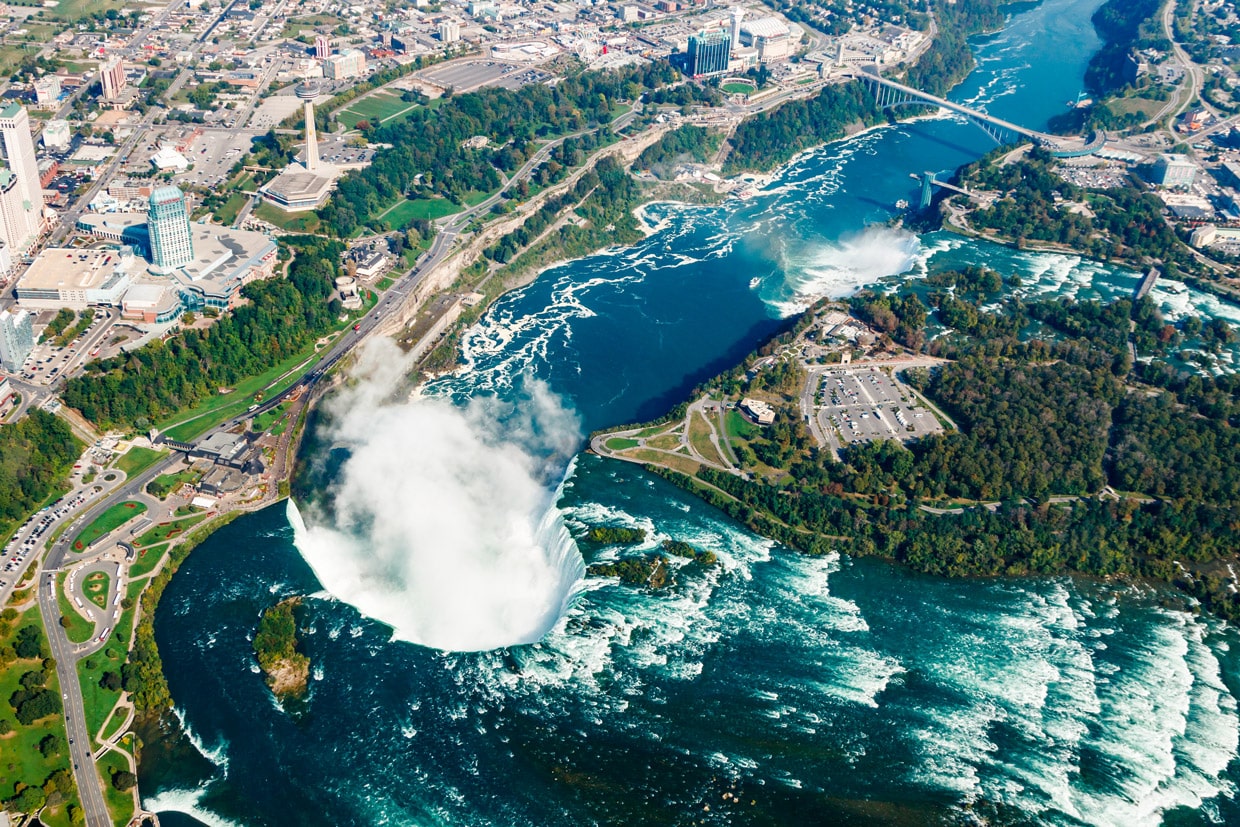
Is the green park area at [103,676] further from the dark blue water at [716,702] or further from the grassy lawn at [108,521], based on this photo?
the grassy lawn at [108,521]

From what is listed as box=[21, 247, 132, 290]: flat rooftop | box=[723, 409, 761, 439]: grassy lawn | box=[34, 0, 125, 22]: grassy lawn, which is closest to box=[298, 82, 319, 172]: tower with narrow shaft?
box=[21, 247, 132, 290]: flat rooftop

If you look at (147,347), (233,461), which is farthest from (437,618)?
(147,347)

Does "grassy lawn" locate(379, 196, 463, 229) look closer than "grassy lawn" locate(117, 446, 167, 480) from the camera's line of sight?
No

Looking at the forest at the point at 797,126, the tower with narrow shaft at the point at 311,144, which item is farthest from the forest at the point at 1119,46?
the tower with narrow shaft at the point at 311,144

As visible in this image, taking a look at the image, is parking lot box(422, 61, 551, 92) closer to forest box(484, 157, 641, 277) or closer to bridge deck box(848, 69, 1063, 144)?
forest box(484, 157, 641, 277)

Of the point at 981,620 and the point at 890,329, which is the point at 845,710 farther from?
the point at 890,329
